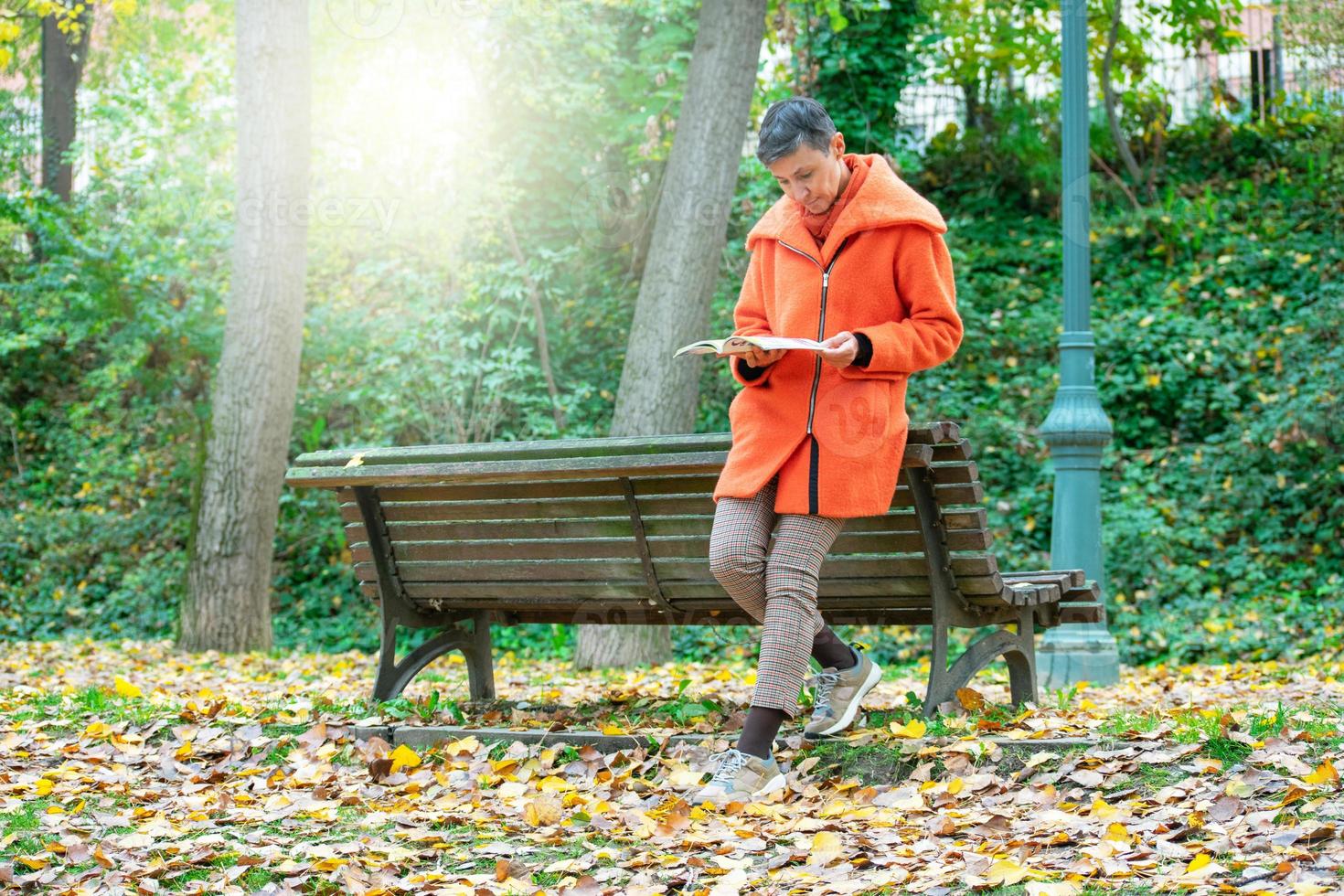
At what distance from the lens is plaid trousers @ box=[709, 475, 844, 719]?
3773 mm

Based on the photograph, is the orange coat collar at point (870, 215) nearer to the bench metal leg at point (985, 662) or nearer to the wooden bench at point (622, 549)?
the wooden bench at point (622, 549)

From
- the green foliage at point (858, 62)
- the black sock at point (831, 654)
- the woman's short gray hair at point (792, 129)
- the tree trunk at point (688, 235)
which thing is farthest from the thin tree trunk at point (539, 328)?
the woman's short gray hair at point (792, 129)

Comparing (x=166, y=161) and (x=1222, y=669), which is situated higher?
(x=166, y=161)

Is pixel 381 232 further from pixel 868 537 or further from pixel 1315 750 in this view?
pixel 1315 750

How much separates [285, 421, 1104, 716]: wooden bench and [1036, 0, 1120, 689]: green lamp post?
172 centimetres

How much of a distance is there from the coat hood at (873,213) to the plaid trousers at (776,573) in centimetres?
71

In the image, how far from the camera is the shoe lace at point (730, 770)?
3.68 meters

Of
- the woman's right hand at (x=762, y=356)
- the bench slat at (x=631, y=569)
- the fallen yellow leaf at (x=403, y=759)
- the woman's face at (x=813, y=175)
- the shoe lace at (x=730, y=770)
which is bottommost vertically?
the fallen yellow leaf at (x=403, y=759)

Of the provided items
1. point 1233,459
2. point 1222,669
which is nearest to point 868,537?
point 1222,669

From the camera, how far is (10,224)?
12531mm

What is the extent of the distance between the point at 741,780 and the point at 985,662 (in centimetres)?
112

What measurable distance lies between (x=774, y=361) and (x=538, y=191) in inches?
310

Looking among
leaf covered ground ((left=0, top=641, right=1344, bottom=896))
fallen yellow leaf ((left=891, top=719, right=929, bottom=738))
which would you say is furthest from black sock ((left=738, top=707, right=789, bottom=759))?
fallen yellow leaf ((left=891, top=719, right=929, bottom=738))

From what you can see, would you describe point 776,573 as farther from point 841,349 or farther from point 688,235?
point 688,235
